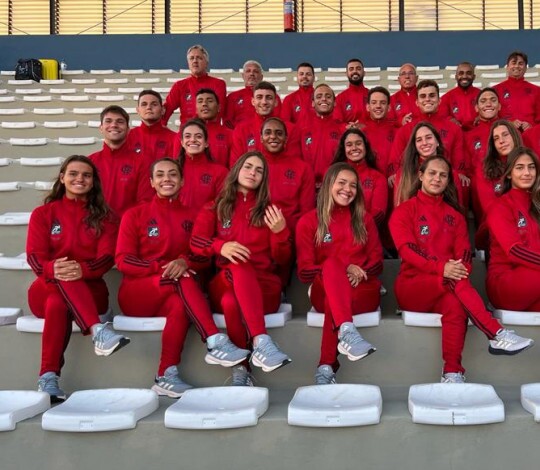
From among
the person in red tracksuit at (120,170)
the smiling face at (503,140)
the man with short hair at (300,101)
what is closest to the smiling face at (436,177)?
the smiling face at (503,140)

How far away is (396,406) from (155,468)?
751mm

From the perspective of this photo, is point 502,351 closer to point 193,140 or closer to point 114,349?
point 114,349

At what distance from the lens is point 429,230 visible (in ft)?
9.53

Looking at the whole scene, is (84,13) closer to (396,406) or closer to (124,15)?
(124,15)

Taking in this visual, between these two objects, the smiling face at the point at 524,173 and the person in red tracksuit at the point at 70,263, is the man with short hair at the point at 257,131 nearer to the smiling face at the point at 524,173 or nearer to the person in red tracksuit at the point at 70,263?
the person in red tracksuit at the point at 70,263

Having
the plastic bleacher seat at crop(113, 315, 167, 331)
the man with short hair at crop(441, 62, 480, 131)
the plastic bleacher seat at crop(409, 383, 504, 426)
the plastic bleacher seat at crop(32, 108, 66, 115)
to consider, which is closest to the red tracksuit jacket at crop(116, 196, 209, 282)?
the plastic bleacher seat at crop(113, 315, 167, 331)

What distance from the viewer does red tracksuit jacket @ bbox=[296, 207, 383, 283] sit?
2844mm

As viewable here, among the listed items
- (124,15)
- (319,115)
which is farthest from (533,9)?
(319,115)

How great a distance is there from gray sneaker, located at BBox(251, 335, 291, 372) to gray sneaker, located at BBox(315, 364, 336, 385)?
0.18 metres

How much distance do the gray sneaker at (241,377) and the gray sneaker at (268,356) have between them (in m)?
0.10

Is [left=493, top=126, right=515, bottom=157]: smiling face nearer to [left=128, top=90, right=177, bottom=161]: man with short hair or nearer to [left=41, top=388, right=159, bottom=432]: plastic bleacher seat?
[left=128, top=90, right=177, bottom=161]: man with short hair

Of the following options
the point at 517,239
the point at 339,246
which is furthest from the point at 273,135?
the point at 517,239

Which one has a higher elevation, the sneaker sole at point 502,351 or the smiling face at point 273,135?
the smiling face at point 273,135

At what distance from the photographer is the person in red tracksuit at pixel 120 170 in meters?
3.67
